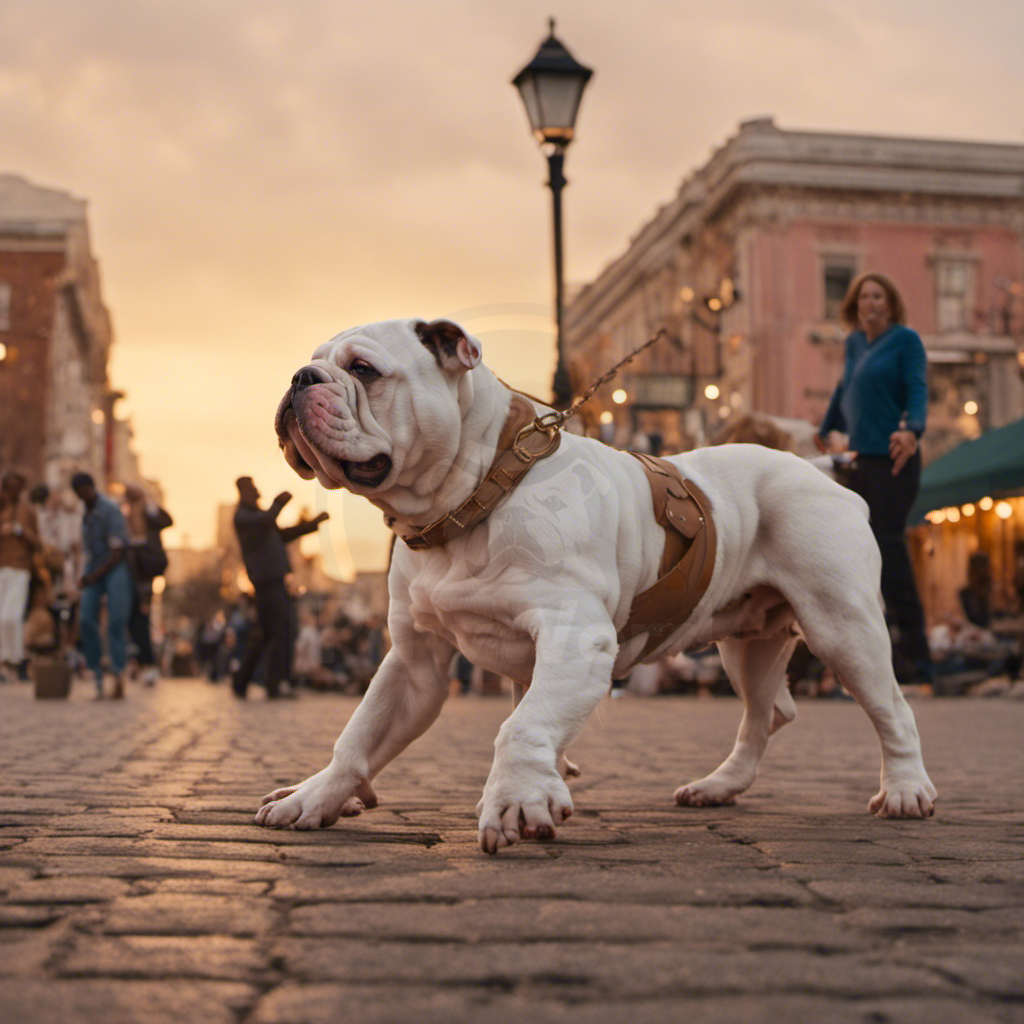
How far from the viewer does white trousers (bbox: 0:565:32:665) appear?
14.0 meters

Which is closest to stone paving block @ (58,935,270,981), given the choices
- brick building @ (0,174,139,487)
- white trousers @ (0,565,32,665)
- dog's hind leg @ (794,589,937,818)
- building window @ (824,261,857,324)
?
dog's hind leg @ (794,589,937,818)

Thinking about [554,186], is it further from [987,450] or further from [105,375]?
[105,375]

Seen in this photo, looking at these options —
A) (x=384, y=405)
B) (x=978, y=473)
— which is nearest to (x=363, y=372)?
(x=384, y=405)

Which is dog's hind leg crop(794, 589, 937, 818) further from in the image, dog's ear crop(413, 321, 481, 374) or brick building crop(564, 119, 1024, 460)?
brick building crop(564, 119, 1024, 460)

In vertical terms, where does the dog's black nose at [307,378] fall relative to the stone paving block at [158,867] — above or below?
above

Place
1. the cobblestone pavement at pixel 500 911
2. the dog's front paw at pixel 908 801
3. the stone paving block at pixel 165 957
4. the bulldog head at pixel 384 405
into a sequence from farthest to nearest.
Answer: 1. the dog's front paw at pixel 908 801
2. the bulldog head at pixel 384 405
3. the stone paving block at pixel 165 957
4. the cobblestone pavement at pixel 500 911

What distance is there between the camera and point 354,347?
3.52 meters

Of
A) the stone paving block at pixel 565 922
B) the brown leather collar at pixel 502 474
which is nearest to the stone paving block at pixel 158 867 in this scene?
the stone paving block at pixel 565 922

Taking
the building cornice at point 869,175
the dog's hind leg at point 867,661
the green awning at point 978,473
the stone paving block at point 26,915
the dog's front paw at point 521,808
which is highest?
the building cornice at point 869,175

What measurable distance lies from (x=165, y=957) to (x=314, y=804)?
1601 mm

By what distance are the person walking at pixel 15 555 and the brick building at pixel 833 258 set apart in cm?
2429

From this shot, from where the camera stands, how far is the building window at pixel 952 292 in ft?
129

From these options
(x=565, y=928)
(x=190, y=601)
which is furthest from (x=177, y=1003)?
(x=190, y=601)

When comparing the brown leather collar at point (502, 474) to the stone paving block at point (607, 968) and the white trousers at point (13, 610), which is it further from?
the white trousers at point (13, 610)
